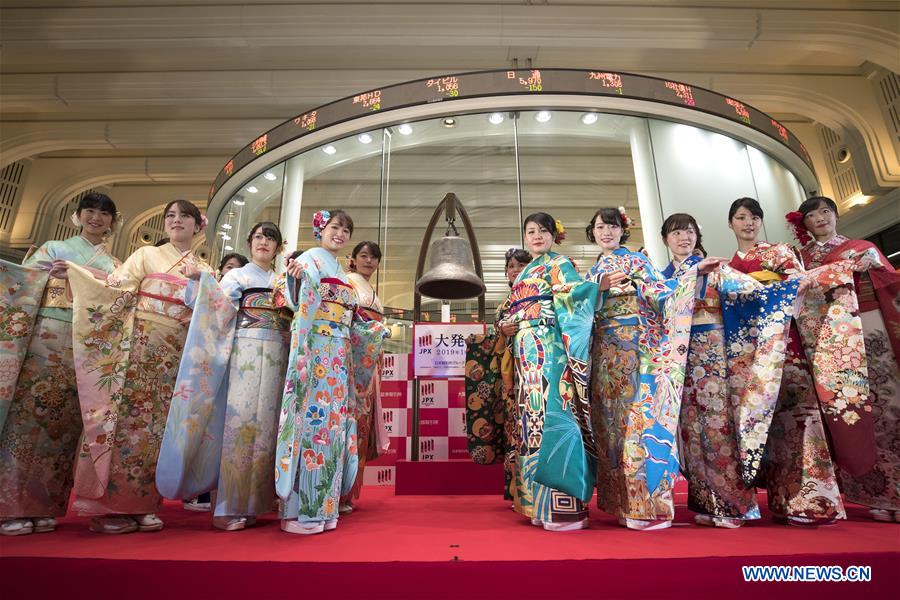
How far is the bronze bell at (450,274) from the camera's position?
3.23 meters

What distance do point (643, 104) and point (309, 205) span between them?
4790 mm

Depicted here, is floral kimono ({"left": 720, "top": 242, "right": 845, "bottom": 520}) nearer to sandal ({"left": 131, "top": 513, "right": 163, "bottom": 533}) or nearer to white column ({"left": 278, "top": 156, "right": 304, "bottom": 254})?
sandal ({"left": 131, "top": 513, "right": 163, "bottom": 533})

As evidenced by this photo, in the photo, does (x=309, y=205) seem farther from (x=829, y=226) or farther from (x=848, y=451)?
Answer: (x=848, y=451)

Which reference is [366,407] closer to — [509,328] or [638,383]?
[509,328]

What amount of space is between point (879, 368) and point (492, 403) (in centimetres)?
232

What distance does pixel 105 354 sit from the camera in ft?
7.54

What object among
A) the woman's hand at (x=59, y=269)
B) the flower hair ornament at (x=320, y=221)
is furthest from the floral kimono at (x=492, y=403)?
the woman's hand at (x=59, y=269)

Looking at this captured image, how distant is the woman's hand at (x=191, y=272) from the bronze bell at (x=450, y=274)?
1.42m

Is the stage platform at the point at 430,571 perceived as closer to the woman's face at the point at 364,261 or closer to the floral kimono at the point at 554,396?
the floral kimono at the point at 554,396

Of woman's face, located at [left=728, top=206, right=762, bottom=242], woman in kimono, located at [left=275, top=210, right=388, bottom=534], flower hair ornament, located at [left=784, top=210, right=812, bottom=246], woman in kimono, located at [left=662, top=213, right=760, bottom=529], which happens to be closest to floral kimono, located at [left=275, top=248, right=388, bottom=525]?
woman in kimono, located at [left=275, top=210, right=388, bottom=534]

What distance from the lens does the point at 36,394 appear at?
2309mm

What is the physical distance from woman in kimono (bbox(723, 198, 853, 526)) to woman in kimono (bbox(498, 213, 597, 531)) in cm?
85

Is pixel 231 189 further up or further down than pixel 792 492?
further up

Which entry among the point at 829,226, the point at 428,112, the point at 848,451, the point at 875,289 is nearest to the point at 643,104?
the point at 428,112
